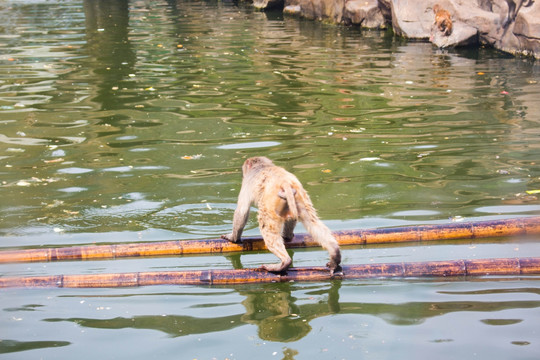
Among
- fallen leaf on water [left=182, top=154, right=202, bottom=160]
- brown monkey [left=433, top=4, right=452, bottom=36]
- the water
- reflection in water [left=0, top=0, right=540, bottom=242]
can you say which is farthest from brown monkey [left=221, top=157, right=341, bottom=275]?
brown monkey [left=433, top=4, right=452, bottom=36]

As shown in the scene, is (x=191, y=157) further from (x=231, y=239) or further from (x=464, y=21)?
(x=464, y=21)

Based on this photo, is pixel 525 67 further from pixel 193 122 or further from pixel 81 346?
pixel 81 346

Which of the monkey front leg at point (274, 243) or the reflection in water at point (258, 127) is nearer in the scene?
the monkey front leg at point (274, 243)

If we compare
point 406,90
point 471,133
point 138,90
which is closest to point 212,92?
point 138,90

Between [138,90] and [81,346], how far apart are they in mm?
8422

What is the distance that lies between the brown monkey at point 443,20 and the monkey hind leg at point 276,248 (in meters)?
12.4

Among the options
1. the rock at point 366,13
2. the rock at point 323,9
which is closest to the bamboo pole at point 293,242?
the rock at point 366,13

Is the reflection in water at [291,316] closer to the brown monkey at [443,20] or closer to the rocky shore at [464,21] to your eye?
the rocky shore at [464,21]

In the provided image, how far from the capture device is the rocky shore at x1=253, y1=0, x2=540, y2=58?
14.6m

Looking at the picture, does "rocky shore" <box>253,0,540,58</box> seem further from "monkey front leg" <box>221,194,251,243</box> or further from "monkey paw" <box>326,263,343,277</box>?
→ "monkey paw" <box>326,263,343,277</box>

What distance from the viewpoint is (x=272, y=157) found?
8703 mm

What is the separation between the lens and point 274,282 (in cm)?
545

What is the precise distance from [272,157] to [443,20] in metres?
9.42

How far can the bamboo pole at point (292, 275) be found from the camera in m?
5.38
